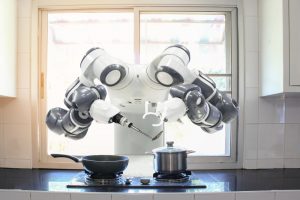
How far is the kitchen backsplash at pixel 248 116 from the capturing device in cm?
186

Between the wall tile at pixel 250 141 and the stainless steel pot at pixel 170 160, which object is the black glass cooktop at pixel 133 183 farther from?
the wall tile at pixel 250 141

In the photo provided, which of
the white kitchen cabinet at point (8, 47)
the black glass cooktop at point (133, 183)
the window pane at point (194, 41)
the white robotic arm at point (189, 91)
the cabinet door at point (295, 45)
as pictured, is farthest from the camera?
the window pane at point (194, 41)

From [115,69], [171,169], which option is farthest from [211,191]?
[115,69]

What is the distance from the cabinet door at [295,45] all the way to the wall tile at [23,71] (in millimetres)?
1490

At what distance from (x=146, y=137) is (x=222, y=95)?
0.45m

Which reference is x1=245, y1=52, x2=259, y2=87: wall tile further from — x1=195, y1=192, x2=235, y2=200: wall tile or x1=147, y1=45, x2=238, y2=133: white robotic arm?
x1=195, y1=192, x2=235, y2=200: wall tile

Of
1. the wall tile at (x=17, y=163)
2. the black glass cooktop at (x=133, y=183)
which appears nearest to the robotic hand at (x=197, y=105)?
the black glass cooktop at (x=133, y=183)

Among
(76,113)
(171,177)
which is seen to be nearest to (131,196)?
(171,177)

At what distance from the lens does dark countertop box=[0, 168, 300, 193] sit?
4.38 ft

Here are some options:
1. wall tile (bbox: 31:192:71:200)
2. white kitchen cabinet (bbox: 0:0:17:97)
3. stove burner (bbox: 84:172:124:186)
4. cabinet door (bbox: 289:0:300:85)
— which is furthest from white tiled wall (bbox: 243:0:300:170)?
white kitchen cabinet (bbox: 0:0:17:97)

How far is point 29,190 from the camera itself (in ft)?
4.25

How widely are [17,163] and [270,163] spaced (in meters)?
1.55

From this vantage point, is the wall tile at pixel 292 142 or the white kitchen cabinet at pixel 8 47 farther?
the wall tile at pixel 292 142

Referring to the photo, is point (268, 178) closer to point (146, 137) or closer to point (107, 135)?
point (146, 137)
